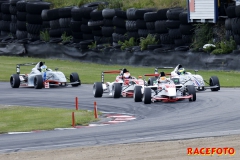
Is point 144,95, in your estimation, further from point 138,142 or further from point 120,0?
point 120,0

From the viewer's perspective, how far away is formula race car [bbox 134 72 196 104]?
2302 cm

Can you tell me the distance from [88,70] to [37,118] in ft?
54.9

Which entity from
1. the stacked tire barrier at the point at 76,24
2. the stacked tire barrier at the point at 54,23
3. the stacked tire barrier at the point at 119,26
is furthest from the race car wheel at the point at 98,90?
the stacked tire barrier at the point at 54,23

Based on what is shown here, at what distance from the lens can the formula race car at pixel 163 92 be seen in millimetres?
23016

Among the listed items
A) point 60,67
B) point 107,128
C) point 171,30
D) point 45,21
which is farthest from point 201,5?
point 107,128

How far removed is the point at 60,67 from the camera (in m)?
38.9

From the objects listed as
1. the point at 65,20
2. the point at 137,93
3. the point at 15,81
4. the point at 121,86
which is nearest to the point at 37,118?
the point at 137,93

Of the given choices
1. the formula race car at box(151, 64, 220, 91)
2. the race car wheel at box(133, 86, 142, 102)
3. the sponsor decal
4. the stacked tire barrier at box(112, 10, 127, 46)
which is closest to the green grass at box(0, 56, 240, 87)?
the stacked tire barrier at box(112, 10, 127, 46)

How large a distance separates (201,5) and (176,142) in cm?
2220

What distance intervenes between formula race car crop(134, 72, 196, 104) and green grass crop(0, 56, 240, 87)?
567 cm

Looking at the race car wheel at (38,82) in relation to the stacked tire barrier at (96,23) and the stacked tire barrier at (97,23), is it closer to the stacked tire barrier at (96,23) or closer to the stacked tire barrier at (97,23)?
the stacked tire barrier at (97,23)

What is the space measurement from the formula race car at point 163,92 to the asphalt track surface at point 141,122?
0.73 ft

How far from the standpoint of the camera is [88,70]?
37.3 m

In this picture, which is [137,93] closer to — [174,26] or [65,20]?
[174,26]
